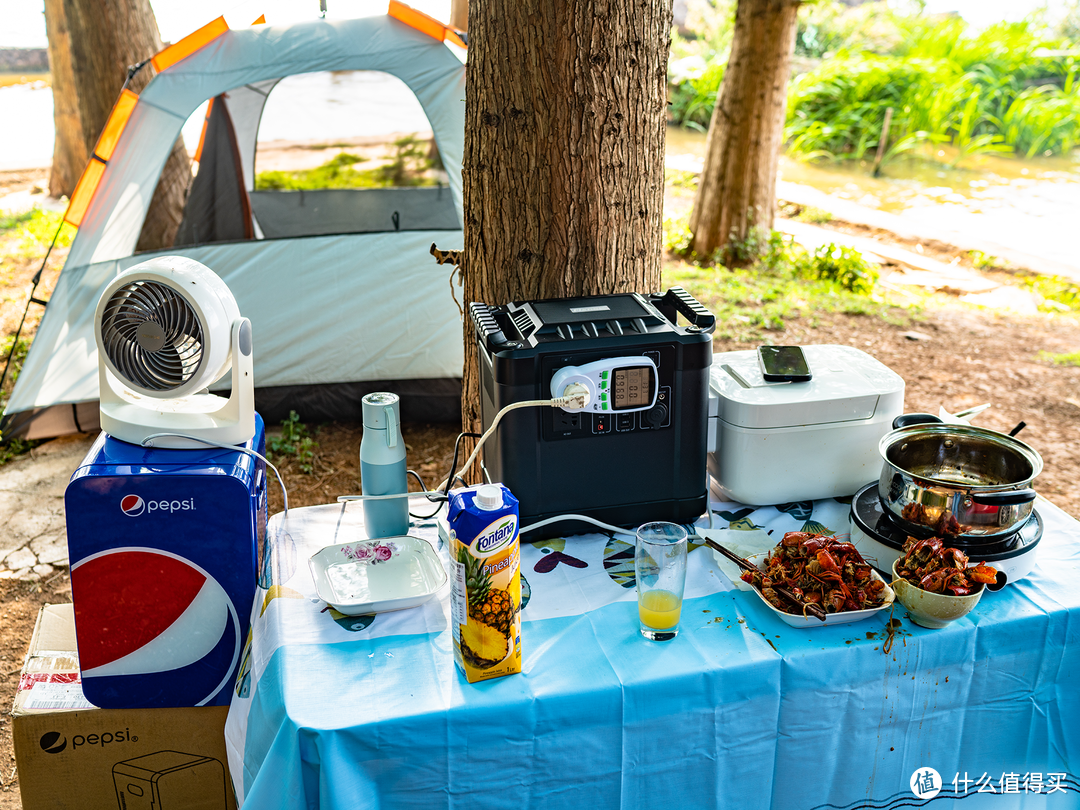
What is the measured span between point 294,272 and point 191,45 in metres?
1.06

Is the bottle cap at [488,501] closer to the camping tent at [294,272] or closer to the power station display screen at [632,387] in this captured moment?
the power station display screen at [632,387]

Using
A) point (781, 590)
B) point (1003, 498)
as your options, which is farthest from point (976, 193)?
point (781, 590)

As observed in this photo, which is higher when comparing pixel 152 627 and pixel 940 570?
pixel 940 570

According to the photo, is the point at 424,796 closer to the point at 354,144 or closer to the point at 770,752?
the point at 770,752

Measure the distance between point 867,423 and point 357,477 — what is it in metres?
2.44

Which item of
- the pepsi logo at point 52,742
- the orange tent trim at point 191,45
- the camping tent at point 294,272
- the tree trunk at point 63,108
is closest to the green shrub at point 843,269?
the camping tent at point 294,272

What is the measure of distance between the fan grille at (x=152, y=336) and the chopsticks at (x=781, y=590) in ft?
3.27

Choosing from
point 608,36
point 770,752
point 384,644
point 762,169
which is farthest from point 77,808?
point 762,169

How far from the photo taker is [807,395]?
5.42 ft

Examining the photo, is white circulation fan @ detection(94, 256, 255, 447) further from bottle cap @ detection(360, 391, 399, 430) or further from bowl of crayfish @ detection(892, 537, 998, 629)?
bowl of crayfish @ detection(892, 537, 998, 629)

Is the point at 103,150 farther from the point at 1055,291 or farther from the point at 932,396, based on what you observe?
the point at 1055,291

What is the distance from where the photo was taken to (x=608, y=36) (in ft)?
6.02

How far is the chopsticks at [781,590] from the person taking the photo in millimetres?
1322

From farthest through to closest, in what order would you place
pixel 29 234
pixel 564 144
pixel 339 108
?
pixel 29 234, pixel 339 108, pixel 564 144
